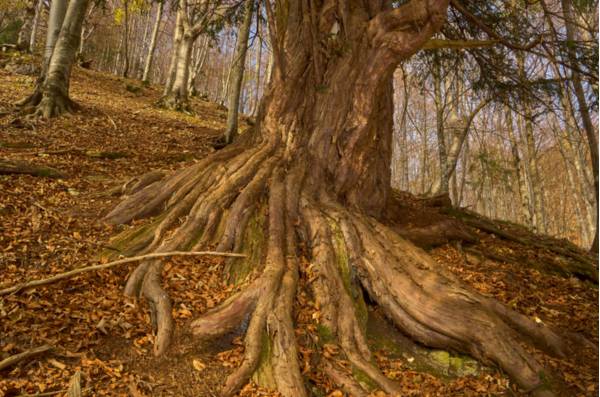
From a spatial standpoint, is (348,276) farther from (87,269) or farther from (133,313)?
(87,269)

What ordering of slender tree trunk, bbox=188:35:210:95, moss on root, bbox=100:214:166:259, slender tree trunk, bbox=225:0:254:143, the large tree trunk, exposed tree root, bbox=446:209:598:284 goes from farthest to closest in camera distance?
slender tree trunk, bbox=188:35:210:95 < slender tree trunk, bbox=225:0:254:143 < exposed tree root, bbox=446:209:598:284 < moss on root, bbox=100:214:166:259 < the large tree trunk

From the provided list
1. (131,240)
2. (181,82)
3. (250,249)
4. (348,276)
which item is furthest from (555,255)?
(181,82)

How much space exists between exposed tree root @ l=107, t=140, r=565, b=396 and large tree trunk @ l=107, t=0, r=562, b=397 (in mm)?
11

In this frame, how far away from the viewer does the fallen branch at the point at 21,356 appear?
7.68 feet

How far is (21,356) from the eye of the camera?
2.41m

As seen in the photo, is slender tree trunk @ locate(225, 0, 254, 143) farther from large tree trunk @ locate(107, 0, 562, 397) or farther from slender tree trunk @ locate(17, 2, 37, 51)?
slender tree trunk @ locate(17, 2, 37, 51)

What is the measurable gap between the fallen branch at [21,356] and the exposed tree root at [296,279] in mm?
671

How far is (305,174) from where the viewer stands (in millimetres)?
4664

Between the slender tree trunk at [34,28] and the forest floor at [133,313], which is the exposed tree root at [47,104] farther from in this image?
the slender tree trunk at [34,28]

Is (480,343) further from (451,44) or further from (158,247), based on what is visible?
(451,44)

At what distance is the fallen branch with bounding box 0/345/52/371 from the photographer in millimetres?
2340

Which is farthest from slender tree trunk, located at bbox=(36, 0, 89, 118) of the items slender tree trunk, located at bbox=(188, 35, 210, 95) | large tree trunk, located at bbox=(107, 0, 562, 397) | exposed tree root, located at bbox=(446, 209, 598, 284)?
slender tree trunk, located at bbox=(188, 35, 210, 95)

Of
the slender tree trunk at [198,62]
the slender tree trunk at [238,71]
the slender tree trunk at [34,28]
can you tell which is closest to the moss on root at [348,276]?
the slender tree trunk at [238,71]

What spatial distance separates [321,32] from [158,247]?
3236mm
